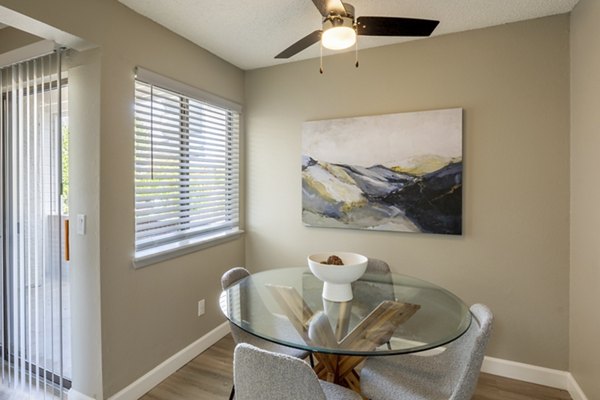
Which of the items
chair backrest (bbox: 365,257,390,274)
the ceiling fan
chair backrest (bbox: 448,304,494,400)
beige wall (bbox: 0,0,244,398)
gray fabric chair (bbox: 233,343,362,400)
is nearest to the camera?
gray fabric chair (bbox: 233,343,362,400)

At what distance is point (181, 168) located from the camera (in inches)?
96.9

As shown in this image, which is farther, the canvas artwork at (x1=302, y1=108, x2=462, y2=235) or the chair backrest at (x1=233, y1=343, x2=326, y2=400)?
the canvas artwork at (x1=302, y1=108, x2=462, y2=235)

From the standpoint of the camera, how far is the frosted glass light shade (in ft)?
5.01

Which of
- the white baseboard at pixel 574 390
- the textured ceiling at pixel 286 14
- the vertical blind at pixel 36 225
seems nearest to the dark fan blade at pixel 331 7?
the textured ceiling at pixel 286 14

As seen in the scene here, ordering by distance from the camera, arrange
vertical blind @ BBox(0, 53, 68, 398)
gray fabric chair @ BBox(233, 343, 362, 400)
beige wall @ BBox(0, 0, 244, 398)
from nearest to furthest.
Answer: gray fabric chair @ BBox(233, 343, 362, 400) < beige wall @ BBox(0, 0, 244, 398) < vertical blind @ BBox(0, 53, 68, 398)

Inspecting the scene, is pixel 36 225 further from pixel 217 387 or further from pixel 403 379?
pixel 403 379

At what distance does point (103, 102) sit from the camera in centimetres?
185

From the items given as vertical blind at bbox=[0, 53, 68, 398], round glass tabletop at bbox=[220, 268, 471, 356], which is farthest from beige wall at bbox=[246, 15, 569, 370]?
vertical blind at bbox=[0, 53, 68, 398]

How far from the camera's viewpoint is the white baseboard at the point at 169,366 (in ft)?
6.56

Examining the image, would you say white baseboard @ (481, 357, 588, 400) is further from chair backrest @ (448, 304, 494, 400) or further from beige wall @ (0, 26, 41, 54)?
beige wall @ (0, 26, 41, 54)

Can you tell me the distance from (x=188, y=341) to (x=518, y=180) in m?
2.71

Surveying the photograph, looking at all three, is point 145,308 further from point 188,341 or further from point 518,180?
point 518,180

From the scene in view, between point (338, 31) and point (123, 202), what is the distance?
160 centimetres

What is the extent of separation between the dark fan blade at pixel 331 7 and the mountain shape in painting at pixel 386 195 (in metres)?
1.29
